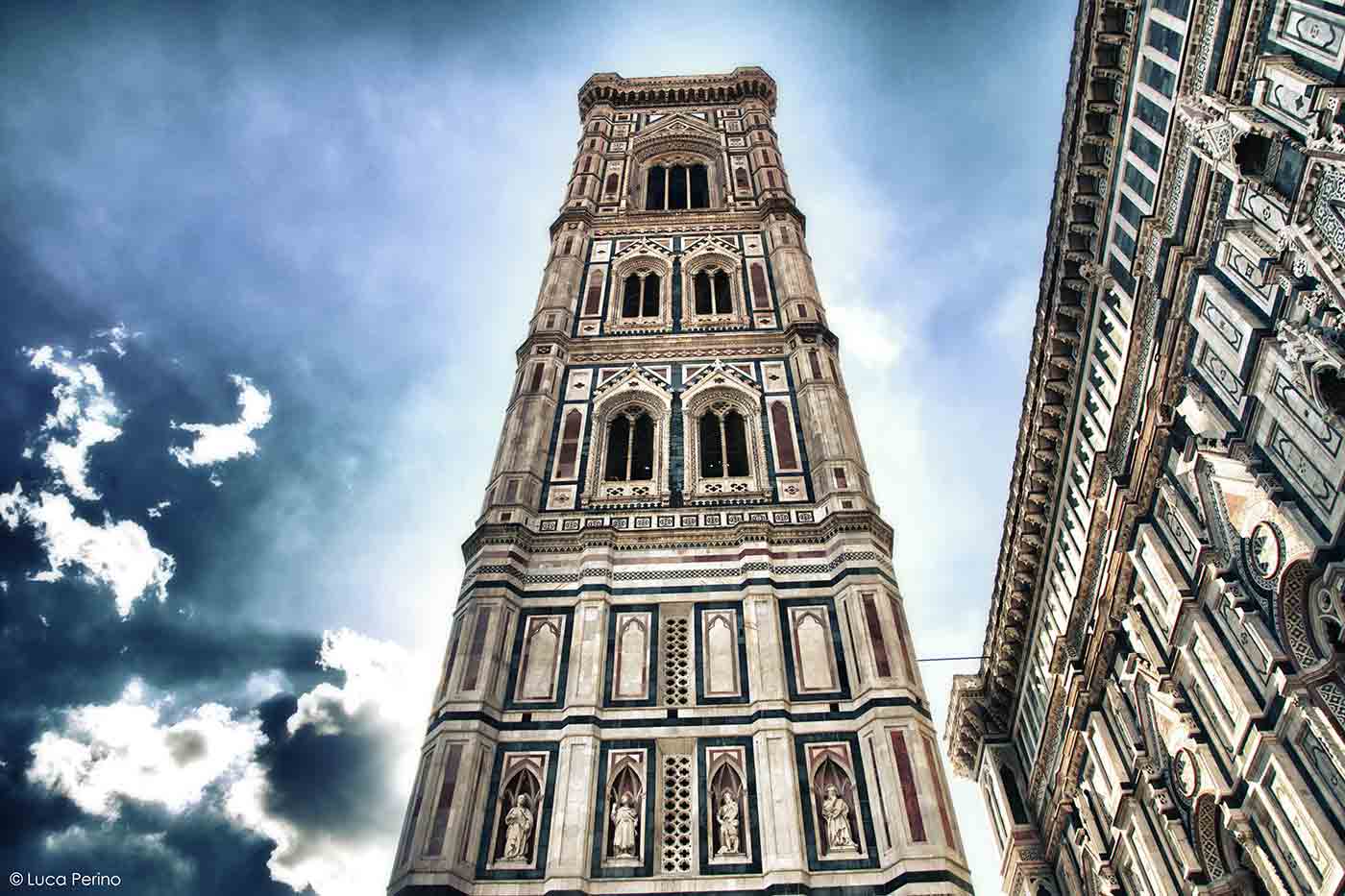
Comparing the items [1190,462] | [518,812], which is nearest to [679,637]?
[518,812]

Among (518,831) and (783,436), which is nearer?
(518,831)

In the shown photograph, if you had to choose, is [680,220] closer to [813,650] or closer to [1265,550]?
[813,650]

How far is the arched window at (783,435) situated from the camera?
1739 cm

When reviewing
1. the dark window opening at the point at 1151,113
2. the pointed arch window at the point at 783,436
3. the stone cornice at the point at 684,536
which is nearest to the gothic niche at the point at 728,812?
the stone cornice at the point at 684,536

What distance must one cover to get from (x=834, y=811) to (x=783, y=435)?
7.60m

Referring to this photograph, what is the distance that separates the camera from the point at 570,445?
17.9 m

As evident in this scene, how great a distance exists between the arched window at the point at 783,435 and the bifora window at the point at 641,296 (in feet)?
15.1

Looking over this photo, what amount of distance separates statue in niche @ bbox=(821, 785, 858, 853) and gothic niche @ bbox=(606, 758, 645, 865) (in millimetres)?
1989

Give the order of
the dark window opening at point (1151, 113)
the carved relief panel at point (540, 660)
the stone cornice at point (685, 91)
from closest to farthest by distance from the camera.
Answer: the dark window opening at point (1151, 113)
the carved relief panel at point (540, 660)
the stone cornice at point (685, 91)

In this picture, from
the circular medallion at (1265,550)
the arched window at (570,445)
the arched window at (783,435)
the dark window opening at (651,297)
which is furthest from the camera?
the dark window opening at (651,297)

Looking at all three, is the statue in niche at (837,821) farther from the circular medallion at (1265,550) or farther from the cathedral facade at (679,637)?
the circular medallion at (1265,550)

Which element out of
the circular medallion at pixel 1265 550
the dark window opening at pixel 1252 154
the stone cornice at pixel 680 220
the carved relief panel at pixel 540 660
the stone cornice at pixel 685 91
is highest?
the stone cornice at pixel 685 91

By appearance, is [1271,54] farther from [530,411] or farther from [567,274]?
[567,274]

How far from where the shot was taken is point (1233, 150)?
32.3 ft
